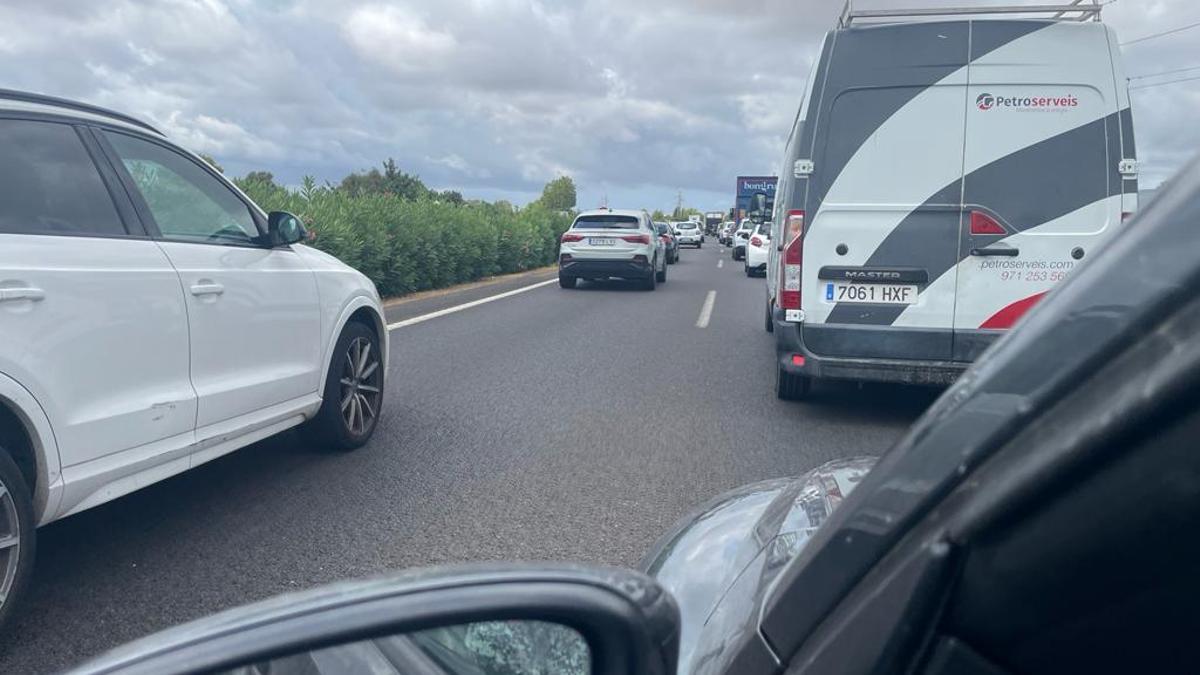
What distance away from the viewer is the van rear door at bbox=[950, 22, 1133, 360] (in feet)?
20.5

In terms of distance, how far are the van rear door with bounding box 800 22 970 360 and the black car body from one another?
582 cm

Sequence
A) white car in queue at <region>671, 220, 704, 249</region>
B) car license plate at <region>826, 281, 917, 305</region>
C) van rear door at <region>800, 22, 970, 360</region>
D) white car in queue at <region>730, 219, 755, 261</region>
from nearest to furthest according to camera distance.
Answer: van rear door at <region>800, 22, 970, 360</region>
car license plate at <region>826, 281, 917, 305</region>
white car in queue at <region>730, 219, 755, 261</region>
white car in queue at <region>671, 220, 704, 249</region>

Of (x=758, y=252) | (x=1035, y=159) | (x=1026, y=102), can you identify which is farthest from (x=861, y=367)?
(x=758, y=252)

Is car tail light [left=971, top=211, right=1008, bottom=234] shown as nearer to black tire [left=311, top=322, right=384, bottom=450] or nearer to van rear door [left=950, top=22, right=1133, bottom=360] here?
van rear door [left=950, top=22, right=1133, bottom=360]

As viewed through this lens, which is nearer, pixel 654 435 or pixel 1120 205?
pixel 1120 205

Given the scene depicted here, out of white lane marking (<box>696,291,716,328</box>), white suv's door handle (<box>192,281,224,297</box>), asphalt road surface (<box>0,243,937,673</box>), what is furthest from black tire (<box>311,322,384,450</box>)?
white lane marking (<box>696,291,716,328</box>)

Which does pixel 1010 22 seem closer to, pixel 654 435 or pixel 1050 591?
pixel 654 435

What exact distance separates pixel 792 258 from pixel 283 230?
11.2 ft

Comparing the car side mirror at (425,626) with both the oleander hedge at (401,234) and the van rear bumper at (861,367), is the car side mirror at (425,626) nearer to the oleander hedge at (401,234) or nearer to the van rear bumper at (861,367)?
the van rear bumper at (861,367)

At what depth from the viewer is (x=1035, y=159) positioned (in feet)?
20.9

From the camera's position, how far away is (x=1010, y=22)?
643 cm

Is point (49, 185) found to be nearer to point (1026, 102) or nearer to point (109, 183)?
point (109, 183)

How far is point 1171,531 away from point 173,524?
15.5 feet

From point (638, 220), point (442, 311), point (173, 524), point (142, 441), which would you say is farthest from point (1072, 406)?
point (638, 220)
